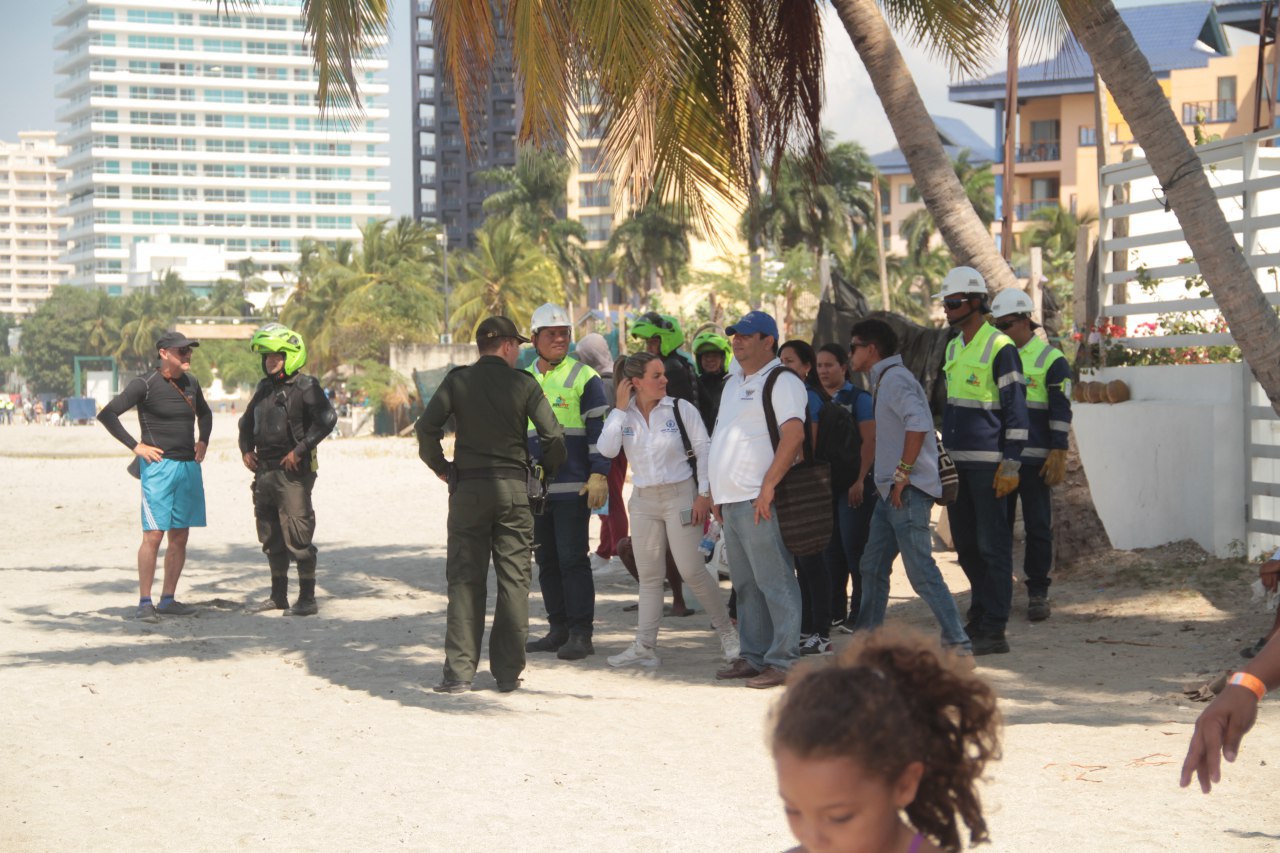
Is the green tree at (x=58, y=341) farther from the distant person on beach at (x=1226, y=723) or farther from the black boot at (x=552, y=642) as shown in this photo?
the distant person on beach at (x=1226, y=723)

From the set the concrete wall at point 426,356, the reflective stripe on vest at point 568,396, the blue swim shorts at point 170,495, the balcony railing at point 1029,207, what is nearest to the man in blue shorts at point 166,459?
the blue swim shorts at point 170,495

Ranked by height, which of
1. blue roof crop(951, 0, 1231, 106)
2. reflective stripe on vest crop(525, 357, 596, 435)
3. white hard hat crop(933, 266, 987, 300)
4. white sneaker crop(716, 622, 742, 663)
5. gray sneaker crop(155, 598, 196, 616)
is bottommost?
gray sneaker crop(155, 598, 196, 616)

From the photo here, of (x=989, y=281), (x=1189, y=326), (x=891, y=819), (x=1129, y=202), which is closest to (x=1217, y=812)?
(x=891, y=819)

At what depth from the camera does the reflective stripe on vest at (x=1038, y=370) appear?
383 inches

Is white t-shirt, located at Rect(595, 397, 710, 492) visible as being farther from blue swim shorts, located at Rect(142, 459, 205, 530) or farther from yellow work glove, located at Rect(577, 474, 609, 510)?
blue swim shorts, located at Rect(142, 459, 205, 530)

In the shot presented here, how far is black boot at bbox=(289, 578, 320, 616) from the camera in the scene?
11.4 m

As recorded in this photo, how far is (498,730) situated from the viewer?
7.38 m

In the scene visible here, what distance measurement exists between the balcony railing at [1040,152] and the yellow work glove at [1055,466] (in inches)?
2405

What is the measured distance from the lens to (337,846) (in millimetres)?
5453

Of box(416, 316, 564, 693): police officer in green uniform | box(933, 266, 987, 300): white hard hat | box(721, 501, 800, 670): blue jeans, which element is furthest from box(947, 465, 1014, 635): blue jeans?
box(416, 316, 564, 693): police officer in green uniform

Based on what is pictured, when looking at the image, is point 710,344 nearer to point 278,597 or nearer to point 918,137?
point 918,137

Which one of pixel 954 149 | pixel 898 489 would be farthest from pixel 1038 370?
pixel 954 149

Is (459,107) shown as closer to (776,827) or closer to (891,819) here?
(776,827)

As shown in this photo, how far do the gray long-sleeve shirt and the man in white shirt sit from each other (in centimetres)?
71
